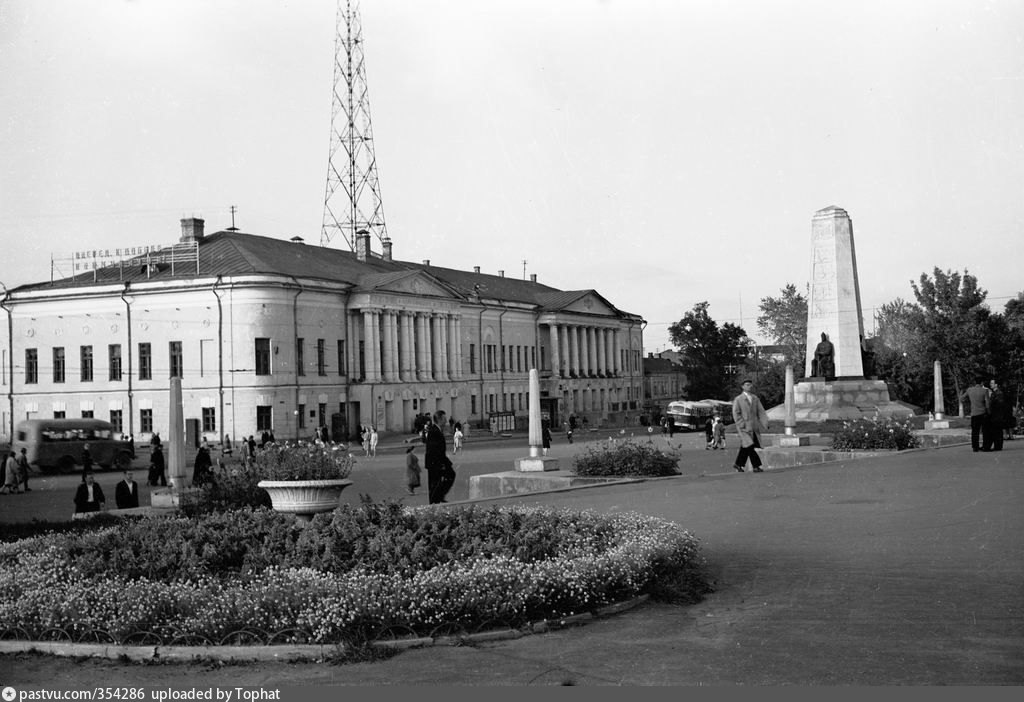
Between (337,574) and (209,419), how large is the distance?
5425 centimetres

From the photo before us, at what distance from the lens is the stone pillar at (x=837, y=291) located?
126 ft

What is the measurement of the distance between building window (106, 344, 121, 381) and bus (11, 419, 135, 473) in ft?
58.9

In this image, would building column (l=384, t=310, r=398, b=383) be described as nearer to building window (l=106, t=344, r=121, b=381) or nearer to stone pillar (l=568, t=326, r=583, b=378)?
building window (l=106, t=344, r=121, b=381)

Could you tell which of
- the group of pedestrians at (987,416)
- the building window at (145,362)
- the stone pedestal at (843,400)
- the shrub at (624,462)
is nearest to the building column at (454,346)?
the building window at (145,362)

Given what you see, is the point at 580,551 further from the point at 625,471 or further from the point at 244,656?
the point at 625,471

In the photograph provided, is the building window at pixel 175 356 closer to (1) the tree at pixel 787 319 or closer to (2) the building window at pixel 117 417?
(2) the building window at pixel 117 417

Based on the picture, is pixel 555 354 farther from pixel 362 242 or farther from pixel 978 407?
pixel 978 407

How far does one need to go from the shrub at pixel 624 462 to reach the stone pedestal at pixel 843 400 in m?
18.2

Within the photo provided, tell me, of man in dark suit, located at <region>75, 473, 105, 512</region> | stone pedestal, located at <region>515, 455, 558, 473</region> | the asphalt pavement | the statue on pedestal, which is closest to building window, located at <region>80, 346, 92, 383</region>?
the statue on pedestal

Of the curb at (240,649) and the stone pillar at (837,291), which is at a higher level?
the stone pillar at (837,291)

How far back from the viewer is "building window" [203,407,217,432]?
60844 mm

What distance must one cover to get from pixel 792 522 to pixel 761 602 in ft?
16.4

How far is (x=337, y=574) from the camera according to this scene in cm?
892

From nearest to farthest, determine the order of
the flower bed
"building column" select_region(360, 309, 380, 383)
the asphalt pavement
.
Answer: the asphalt pavement < the flower bed < "building column" select_region(360, 309, 380, 383)
